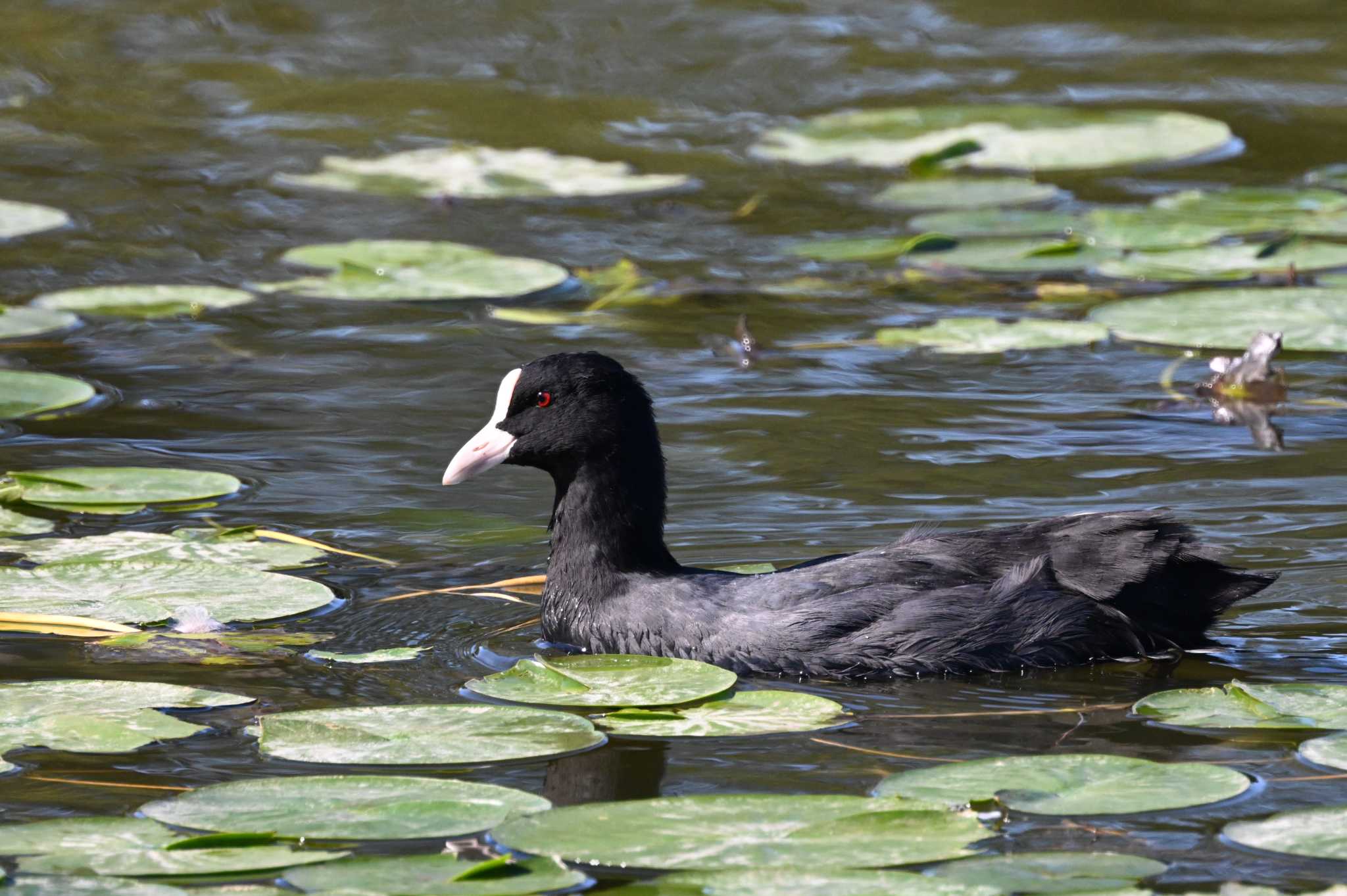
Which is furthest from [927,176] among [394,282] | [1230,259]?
[394,282]

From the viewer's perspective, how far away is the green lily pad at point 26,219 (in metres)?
8.52

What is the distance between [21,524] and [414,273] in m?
2.69

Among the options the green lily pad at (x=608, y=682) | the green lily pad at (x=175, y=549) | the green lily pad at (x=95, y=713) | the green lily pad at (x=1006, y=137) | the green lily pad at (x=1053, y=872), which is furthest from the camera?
the green lily pad at (x=1006, y=137)

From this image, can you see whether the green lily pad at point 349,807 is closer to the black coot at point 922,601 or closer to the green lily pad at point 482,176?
the black coot at point 922,601

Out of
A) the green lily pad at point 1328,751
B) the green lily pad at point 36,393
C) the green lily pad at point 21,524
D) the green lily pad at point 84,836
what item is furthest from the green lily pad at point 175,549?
the green lily pad at point 1328,751

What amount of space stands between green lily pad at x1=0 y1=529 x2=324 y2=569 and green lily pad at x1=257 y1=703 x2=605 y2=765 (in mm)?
Answer: 1175

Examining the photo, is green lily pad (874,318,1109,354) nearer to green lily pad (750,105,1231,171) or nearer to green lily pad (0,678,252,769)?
green lily pad (750,105,1231,171)

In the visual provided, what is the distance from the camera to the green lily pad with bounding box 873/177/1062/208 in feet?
29.3

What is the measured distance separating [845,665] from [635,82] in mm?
7539

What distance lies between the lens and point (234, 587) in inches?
187

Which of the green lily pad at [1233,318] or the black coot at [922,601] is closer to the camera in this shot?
the black coot at [922,601]

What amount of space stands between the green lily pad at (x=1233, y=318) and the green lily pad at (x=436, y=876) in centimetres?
422

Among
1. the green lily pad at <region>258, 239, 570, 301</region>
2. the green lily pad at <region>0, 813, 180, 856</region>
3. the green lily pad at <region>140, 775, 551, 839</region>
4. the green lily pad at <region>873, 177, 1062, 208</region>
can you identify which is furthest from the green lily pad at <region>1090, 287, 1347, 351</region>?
the green lily pad at <region>0, 813, 180, 856</region>

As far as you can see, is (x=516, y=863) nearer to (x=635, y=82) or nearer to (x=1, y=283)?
(x=1, y=283)
